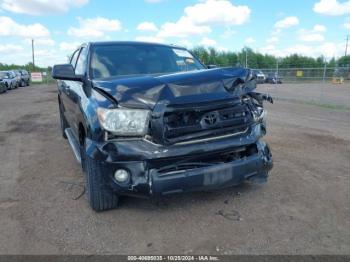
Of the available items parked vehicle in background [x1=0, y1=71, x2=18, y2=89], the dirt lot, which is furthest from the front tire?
parked vehicle in background [x1=0, y1=71, x2=18, y2=89]

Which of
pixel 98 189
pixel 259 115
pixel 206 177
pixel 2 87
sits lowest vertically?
pixel 98 189

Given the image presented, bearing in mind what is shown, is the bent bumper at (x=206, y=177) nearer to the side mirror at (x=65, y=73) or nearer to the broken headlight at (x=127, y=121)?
the broken headlight at (x=127, y=121)

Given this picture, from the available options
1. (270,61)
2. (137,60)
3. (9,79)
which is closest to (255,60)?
(270,61)

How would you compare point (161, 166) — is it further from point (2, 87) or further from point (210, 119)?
point (2, 87)

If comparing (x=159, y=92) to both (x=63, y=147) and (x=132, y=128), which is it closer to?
(x=132, y=128)

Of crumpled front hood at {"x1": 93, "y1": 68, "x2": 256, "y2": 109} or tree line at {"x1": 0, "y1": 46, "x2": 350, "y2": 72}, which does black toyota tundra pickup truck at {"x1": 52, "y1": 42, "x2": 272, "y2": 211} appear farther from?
tree line at {"x1": 0, "y1": 46, "x2": 350, "y2": 72}

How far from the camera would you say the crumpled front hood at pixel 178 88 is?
2.98 metres

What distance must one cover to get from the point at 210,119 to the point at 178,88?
16.7 inches

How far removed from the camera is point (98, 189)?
3.33 metres

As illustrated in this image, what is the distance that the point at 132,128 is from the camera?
2.98 m

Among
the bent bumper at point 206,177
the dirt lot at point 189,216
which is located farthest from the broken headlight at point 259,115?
the dirt lot at point 189,216

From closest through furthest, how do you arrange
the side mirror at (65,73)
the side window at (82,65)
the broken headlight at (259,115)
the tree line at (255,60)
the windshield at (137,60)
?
the broken headlight at (259,115)
the side mirror at (65,73)
the windshield at (137,60)
the side window at (82,65)
the tree line at (255,60)

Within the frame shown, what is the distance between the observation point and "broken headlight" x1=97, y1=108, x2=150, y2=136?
297cm

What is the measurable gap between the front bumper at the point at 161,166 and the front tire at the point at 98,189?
13 cm
